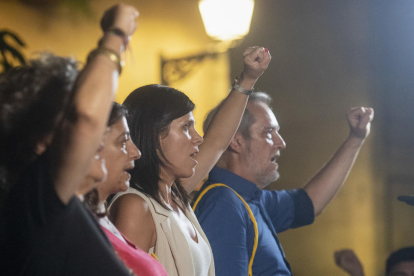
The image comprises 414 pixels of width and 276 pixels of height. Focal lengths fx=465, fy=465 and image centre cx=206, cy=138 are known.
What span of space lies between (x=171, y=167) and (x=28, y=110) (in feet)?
2.08

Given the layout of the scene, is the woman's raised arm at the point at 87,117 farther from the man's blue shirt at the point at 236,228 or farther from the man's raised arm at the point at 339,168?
the man's raised arm at the point at 339,168

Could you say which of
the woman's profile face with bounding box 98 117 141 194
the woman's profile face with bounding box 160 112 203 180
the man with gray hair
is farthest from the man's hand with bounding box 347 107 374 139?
the woman's profile face with bounding box 98 117 141 194

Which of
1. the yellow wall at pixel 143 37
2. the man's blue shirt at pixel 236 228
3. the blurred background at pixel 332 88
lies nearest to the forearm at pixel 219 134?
the man's blue shirt at pixel 236 228

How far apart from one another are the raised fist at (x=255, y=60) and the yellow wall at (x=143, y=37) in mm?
1818

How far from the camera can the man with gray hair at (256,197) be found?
1.55 metres

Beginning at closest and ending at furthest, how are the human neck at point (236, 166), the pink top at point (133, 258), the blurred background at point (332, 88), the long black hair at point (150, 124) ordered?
the pink top at point (133, 258)
the long black hair at point (150, 124)
the human neck at point (236, 166)
the blurred background at point (332, 88)

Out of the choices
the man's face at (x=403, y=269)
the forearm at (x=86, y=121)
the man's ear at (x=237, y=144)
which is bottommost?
the man's face at (x=403, y=269)

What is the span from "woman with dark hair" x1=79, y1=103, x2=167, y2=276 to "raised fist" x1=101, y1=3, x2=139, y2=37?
31 centimetres

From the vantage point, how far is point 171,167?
4.55 feet

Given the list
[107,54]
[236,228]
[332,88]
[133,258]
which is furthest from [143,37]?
[107,54]

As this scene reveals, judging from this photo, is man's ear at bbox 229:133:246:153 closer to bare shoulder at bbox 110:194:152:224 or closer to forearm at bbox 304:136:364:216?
forearm at bbox 304:136:364:216

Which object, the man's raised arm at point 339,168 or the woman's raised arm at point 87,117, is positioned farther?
the man's raised arm at point 339,168

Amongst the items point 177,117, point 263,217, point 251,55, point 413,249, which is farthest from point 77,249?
point 413,249

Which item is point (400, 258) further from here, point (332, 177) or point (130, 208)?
point (130, 208)
